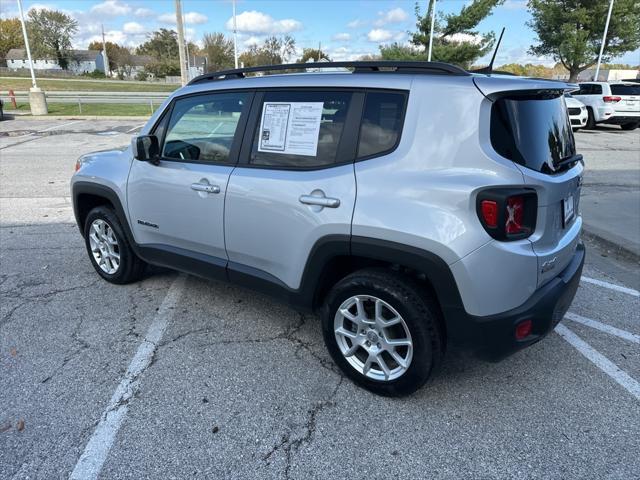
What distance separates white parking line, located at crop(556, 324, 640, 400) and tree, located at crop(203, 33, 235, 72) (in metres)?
65.2

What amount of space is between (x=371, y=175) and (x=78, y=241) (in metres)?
4.23

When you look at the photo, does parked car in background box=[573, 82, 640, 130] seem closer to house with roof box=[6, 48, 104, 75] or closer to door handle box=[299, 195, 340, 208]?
door handle box=[299, 195, 340, 208]

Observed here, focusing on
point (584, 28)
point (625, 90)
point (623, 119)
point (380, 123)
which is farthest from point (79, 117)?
point (584, 28)

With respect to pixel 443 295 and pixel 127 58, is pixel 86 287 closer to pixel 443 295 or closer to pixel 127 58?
pixel 443 295

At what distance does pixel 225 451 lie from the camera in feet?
7.74

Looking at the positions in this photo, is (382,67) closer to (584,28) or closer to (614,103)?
(614,103)

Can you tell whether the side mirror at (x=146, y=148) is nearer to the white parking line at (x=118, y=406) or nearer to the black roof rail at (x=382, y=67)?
the black roof rail at (x=382, y=67)

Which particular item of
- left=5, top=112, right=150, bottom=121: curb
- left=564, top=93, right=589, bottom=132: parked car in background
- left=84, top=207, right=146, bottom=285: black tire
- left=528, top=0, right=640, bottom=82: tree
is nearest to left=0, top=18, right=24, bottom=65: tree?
left=5, top=112, right=150, bottom=121: curb

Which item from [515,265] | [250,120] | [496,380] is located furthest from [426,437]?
[250,120]

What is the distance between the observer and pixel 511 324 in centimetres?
233

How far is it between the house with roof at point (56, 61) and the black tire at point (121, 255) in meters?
94.4

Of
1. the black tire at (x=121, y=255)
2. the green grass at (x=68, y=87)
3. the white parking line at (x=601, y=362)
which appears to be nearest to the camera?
the white parking line at (x=601, y=362)

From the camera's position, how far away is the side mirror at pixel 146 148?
11.5ft

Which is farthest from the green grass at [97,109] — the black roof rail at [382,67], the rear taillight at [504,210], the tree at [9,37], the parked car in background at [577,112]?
the tree at [9,37]
